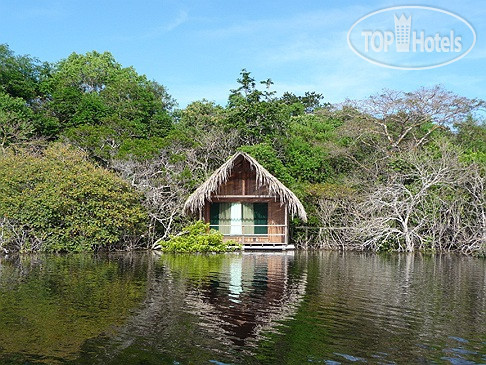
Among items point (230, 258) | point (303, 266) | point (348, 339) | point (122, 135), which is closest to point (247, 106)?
point (122, 135)

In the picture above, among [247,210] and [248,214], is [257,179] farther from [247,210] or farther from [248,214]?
[248,214]

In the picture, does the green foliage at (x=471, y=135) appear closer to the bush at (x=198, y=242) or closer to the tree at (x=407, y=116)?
the tree at (x=407, y=116)

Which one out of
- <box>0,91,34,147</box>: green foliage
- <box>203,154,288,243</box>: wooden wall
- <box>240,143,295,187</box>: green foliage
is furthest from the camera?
<box>0,91,34,147</box>: green foliage

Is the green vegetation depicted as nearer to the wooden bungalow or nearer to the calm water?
the wooden bungalow

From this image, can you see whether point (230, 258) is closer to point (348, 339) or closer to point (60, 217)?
point (60, 217)

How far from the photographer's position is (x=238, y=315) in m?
8.45

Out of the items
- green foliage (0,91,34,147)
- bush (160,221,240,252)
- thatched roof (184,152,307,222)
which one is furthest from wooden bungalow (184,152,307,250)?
green foliage (0,91,34,147)

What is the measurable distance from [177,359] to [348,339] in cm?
235

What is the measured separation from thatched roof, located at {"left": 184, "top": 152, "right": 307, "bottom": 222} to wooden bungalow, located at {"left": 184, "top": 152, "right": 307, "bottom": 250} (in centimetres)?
21

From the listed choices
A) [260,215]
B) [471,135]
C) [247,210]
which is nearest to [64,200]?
[247,210]

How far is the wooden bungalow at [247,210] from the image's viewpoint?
21.1 metres

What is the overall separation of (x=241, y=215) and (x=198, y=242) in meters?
2.85

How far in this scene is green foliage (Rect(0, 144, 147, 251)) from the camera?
18.0m

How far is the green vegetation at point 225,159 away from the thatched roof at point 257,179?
1.66 metres
